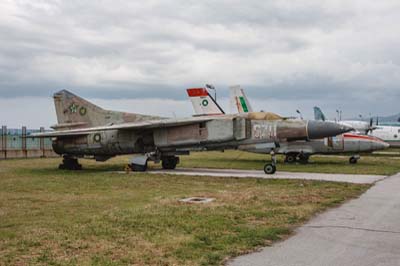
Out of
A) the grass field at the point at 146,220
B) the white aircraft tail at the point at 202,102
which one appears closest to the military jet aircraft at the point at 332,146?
the white aircraft tail at the point at 202,102

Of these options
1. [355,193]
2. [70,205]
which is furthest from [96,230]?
[355,193]

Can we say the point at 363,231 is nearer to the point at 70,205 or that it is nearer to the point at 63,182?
the point at 70,205

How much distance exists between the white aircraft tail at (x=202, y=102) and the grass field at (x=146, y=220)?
73.2ft

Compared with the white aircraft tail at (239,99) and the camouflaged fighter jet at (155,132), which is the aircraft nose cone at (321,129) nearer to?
the camouflaged fighter jet at (155,132)

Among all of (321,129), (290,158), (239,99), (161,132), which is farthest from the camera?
(239,99)

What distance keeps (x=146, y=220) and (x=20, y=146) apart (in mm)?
26019

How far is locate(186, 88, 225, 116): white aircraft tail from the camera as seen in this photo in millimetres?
36044

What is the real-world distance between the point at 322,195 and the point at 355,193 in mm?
1173

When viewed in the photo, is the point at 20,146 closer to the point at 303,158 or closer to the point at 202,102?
the point at 202,102

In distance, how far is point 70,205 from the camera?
9625 millimetres

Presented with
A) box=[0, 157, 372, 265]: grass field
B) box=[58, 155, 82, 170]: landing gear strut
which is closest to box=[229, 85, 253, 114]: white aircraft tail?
box=[58, 155, 82, 170]: landing gear strut

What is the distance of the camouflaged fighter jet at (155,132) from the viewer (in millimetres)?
18328

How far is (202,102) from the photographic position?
3628cm

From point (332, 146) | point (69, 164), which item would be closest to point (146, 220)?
point (69, 164)
